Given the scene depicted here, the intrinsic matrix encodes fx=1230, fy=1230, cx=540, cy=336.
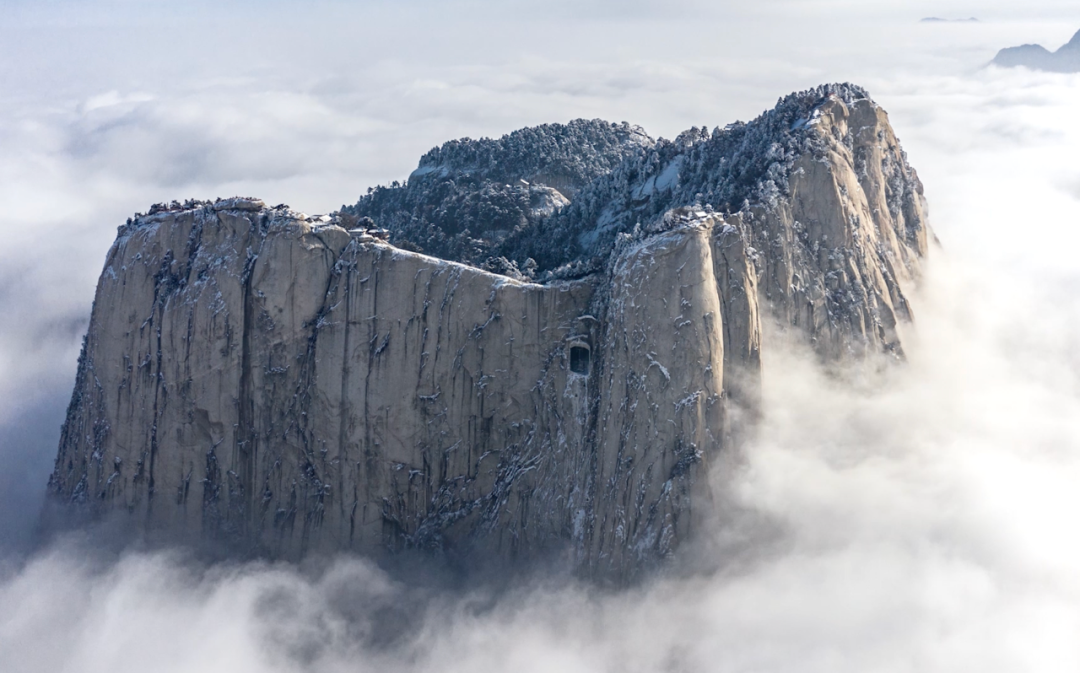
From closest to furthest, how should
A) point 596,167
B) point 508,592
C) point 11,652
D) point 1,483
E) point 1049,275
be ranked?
1. point 508,592
2. point 11,652
3. point 1,483
4. point 1049,275
5. point 596,167

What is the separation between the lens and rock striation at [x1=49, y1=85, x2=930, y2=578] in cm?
7475

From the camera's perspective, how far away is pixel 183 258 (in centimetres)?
9062

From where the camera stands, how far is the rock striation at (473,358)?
245 feet

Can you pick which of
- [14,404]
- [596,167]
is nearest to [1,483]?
[14,404]

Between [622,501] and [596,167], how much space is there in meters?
70.7

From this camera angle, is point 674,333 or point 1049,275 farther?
point 1049,275

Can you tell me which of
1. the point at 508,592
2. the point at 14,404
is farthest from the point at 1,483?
the point at 508,592

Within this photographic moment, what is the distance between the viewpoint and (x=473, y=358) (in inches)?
3322

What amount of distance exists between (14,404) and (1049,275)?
106 metres

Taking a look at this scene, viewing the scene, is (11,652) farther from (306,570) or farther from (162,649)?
(306,570)

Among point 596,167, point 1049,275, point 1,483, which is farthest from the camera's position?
point 596,167

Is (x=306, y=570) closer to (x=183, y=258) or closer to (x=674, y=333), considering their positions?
(x=183, y=258)

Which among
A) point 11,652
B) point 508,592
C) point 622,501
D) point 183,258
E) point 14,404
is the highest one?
point 183,258

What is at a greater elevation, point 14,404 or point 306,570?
point 14,404
